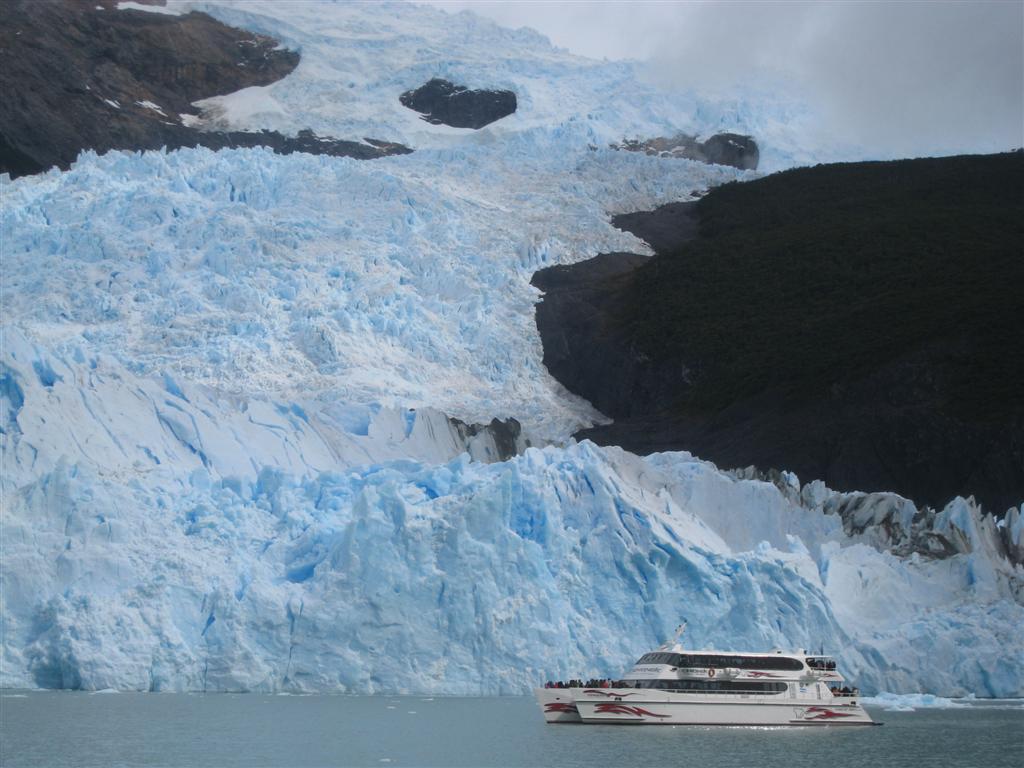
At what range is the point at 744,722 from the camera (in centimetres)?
2227

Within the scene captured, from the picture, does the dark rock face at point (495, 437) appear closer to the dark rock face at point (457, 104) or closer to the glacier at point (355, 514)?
the glacier at point (355, 514)

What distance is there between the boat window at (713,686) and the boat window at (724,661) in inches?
9.2

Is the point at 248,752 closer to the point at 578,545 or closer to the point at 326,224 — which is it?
the point at 578,545

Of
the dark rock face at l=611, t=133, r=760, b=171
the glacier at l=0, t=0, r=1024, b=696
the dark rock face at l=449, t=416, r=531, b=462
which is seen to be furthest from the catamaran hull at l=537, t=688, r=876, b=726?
the dark rock face at l=611, t=133, r=760, b=171

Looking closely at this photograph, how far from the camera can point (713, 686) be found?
21984 mm

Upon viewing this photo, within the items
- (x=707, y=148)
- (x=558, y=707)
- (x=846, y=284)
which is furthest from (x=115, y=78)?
(x=558, y=707)

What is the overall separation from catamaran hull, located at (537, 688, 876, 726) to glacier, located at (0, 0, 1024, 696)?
6.53ft

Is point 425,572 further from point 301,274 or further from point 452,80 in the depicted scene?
point 452,80

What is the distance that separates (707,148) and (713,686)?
42.8 meters

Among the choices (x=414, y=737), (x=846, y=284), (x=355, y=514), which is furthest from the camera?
(x=846, y=284)

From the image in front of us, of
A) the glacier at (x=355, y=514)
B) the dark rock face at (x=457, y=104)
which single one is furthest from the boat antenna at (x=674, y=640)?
the dark rock face at (x=457, y=104)

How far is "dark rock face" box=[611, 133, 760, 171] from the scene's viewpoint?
5985 cm

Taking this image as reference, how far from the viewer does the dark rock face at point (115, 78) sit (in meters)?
54.2

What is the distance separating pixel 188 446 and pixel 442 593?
704cm
